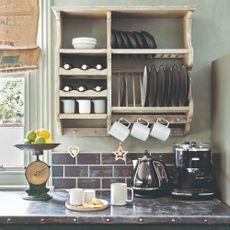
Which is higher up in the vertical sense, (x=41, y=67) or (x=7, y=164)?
(x=41, y=67)

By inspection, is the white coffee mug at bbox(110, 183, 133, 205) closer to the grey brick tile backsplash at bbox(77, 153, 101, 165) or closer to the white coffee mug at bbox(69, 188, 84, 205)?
the white coffee mug at bbox(69, 188, 84, 205)

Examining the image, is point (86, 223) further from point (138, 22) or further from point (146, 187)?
point (138, 22)

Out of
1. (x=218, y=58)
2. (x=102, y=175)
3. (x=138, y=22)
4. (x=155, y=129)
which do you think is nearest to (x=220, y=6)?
(x=218, y=58)

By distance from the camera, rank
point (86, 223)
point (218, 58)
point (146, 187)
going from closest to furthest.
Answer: point (86, 223)
point (146, 187)
point (218, 58)

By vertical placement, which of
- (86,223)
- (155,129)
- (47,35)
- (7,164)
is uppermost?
(47,35)

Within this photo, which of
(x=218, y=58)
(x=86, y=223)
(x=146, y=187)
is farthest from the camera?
(x=218, y=58)

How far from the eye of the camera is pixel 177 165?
258 cm

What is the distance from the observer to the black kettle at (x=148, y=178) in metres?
2.51

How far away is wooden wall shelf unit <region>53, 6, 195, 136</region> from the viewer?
8.43 feet

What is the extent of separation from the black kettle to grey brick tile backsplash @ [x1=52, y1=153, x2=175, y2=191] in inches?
8.9

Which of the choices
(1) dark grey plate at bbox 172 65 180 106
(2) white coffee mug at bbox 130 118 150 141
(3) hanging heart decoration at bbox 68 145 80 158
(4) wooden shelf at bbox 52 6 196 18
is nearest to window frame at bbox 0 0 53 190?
(3) hanging heart decoration at bbox 68 145 80 158

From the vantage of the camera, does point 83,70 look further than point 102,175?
No

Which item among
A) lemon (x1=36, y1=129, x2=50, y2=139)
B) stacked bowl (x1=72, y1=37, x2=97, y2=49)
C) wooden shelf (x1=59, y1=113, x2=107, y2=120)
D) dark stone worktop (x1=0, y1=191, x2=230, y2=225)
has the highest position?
stacked bowl (x1=72, y1=37, x2=97, y2=49)

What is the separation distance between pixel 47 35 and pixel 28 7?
8.6 inches
